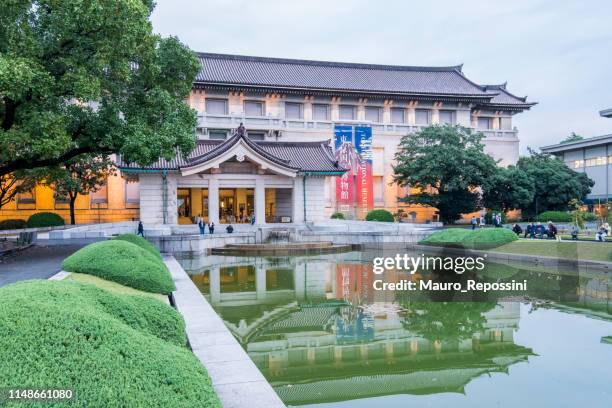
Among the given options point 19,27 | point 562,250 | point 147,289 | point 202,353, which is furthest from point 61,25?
point 562,250

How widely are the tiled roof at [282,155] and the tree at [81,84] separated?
13380mm

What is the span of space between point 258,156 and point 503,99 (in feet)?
111

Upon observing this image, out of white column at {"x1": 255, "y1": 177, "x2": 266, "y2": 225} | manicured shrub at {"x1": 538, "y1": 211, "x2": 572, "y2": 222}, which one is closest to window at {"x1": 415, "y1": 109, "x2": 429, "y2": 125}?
manicured shrub at {"x1": 538, "y1": 211, "x2": 572, "y2": 222}

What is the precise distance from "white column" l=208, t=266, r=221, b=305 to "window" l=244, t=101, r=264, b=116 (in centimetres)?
2733

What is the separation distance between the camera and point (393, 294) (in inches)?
525

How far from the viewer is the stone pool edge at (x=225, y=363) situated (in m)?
4.80

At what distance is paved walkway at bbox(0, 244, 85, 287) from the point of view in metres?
12.4

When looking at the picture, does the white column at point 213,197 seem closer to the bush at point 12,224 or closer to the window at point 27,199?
the bush at point 12,224

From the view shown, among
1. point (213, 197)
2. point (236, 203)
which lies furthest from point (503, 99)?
point (213, 197)

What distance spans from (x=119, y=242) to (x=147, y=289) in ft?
5.17

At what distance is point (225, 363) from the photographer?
597 cm

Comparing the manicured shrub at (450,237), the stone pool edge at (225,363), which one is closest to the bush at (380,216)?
the manicured shrub at (450,237)

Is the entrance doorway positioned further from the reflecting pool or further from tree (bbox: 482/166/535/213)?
the reflecting pool

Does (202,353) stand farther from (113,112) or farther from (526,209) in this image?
(526,209)
